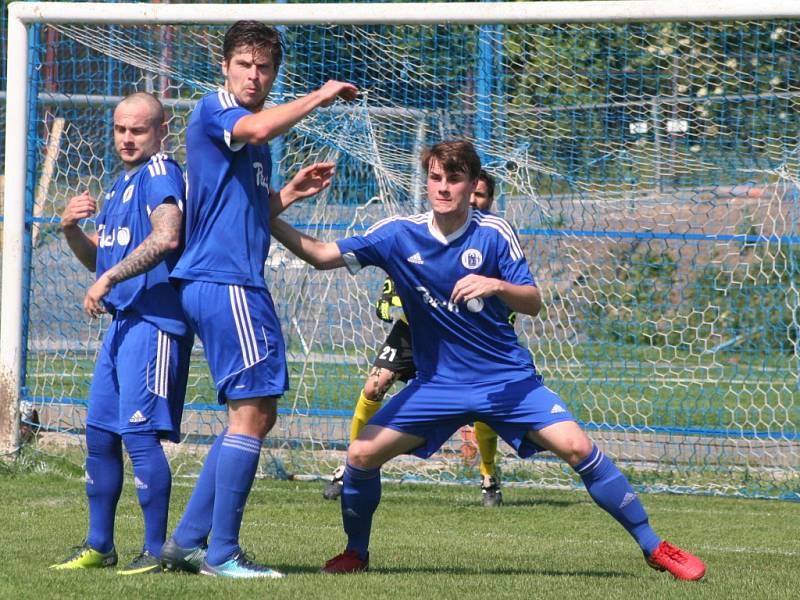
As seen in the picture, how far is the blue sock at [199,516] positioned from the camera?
A: 17.3ft

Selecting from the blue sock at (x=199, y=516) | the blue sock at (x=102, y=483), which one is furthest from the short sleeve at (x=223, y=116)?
the blue sock at (x=102, y=483)

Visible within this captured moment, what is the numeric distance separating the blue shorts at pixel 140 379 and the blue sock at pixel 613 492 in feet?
5.56

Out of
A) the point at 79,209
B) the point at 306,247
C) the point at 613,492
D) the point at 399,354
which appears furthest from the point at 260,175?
the point at 399,354

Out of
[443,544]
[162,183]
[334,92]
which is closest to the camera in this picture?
[334,92]

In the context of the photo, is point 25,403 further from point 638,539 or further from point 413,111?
point 638,539

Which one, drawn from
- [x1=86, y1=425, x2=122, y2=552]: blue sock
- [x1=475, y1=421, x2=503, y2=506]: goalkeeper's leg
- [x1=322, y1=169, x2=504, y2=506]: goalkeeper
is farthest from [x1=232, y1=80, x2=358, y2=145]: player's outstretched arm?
[x1=475, y1=421, x2=503, y2=506]: goalkeeper's leg

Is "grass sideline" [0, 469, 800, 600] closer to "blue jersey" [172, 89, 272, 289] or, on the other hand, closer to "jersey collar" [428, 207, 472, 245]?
"blue jersey" [172, 89, 272, 289]

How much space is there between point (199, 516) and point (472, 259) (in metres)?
1.52

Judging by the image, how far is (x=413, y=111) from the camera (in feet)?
32.0

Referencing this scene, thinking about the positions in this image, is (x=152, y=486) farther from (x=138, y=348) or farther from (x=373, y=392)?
(x=373, y=392)

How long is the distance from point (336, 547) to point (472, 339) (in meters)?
1.59

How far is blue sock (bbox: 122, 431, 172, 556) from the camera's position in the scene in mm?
5461

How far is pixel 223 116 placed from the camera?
5.04m

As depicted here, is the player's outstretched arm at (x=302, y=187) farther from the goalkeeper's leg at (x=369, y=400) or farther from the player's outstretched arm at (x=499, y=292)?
the goalkeeper's leg at (x=369, y=400)
